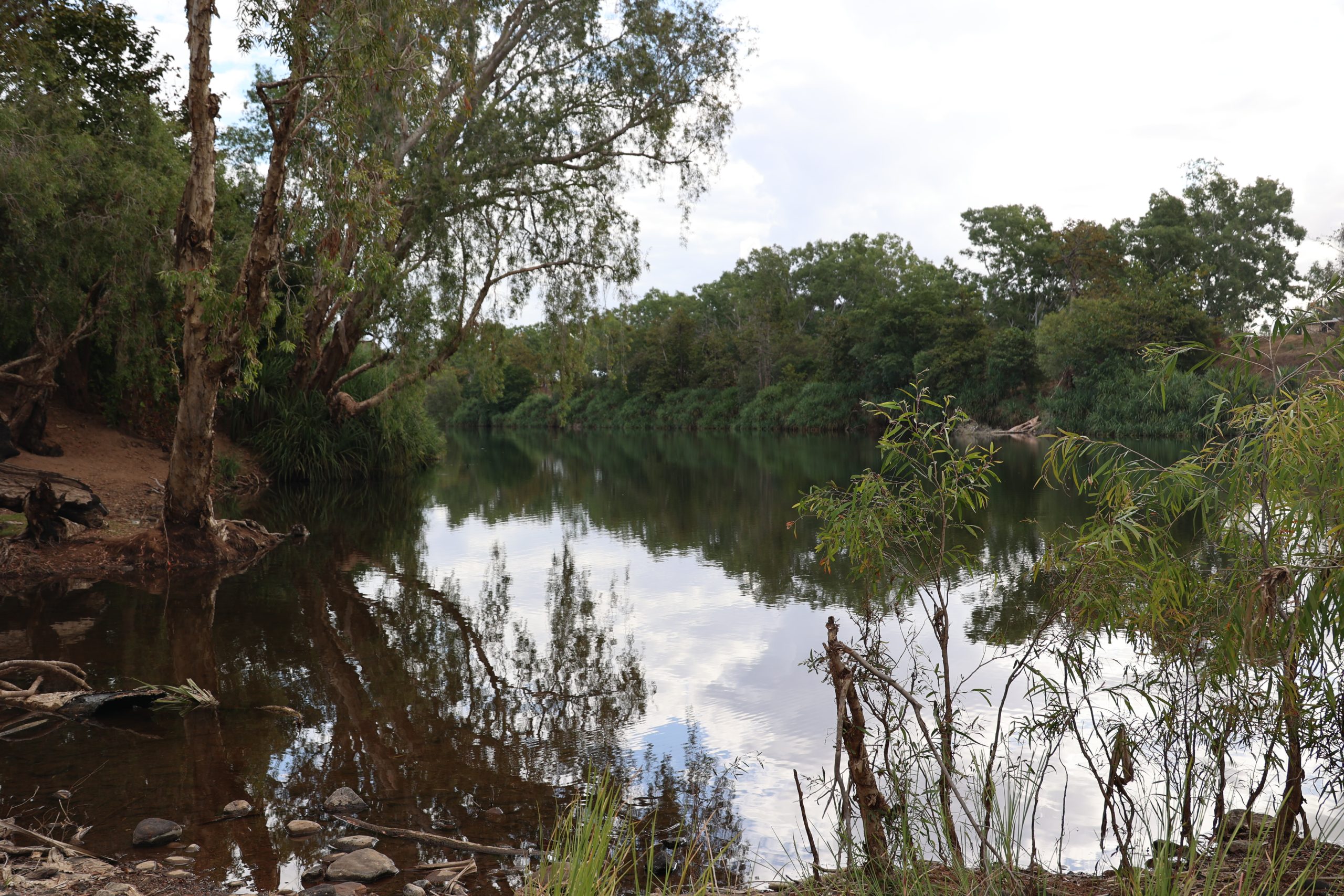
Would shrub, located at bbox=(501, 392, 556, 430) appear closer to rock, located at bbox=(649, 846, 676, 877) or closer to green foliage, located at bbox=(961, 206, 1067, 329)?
green foliage, located at bbox=(961, 206, 1067, 329)

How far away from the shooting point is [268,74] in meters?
22.1

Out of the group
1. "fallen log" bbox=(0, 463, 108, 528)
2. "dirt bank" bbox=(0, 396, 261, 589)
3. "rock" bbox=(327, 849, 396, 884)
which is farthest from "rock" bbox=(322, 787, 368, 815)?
"fallen log" bbox=(0, 463, 108, 528)

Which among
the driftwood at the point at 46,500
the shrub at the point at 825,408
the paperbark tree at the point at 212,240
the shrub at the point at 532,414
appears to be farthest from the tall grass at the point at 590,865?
the shrub at the point at 532,414

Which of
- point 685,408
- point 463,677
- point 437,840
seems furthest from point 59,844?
point 685,408

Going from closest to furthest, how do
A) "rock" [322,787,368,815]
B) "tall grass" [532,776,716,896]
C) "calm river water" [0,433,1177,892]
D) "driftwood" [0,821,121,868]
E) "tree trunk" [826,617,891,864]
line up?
"tall grass" [532,776,716,896] < "tree trunk" [826,617,891,864] < "driftwood" [0,821,121,868] < "rock" [322,787,368,815] < "calm river water" [0,433,1177,892]

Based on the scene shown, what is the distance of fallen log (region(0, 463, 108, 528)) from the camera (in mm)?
11438

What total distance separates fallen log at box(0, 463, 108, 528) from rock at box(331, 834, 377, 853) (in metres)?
9.22

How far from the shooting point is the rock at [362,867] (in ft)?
13.4

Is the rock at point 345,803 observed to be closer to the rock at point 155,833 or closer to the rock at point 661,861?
the rock at point 155,833

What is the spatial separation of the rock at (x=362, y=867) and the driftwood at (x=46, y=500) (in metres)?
9.24

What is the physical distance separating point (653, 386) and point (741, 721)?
221 ft

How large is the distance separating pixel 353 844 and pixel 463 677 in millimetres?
3067

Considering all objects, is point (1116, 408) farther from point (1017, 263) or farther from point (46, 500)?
point (46, 500)

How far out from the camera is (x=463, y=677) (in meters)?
7.47
